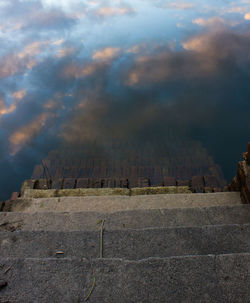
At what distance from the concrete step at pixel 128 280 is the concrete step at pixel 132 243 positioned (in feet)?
1.23

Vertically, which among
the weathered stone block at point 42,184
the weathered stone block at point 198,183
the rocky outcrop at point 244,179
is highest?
the weathered stone block at point 198,183

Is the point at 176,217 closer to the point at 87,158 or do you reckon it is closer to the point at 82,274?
the point at 82,274

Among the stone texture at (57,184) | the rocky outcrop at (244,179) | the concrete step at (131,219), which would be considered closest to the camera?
the concrete step at (131,219)

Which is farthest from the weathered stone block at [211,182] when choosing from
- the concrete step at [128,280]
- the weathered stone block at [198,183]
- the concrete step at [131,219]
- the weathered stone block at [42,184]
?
the concrete step at [128,280]

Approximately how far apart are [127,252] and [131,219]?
731mm

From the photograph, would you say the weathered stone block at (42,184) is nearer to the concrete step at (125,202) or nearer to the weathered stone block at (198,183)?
the concrete step at (125,202)

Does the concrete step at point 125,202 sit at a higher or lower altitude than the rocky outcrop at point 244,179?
lower

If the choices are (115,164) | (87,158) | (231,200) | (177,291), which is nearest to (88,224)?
(177,291)

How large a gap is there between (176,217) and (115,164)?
4136mm

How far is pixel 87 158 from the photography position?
778 centimetres

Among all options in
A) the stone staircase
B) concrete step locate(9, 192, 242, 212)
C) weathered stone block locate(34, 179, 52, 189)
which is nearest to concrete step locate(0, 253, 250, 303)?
the stone staircase

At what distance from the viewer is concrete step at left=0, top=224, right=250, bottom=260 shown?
2.59 meters

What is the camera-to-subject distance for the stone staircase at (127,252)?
204 cm

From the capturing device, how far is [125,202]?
154 inches
